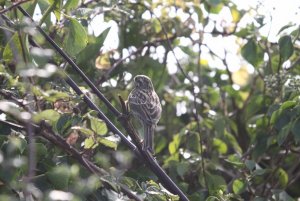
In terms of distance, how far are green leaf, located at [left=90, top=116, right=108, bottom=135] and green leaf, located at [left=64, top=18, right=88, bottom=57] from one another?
1.42ft

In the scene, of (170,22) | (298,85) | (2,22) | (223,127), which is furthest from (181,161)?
(2,22)

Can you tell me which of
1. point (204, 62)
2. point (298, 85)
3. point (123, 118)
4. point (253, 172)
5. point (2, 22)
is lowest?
point (204, 62)

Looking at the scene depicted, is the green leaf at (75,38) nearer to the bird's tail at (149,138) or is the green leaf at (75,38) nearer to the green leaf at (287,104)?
the bird's tail at (149,138)

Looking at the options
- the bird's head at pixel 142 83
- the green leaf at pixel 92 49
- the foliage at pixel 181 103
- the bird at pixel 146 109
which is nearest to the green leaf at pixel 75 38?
Result: the foliage at pixel 181 103

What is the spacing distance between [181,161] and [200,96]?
1.16 m

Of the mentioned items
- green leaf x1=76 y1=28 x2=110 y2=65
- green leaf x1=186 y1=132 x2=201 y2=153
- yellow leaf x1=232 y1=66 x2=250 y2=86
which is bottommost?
yellow leaf x1=232 y1=66 x2=250 y2=86

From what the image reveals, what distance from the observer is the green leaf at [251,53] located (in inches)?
199

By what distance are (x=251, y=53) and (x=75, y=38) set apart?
1.99m

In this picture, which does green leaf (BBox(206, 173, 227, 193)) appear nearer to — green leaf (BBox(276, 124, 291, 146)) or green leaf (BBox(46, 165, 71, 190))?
green leaf (BBox(276, 124, 291, 146))

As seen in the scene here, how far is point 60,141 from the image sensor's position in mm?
3297

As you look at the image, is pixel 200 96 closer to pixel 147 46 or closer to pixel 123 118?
pixel 147 46

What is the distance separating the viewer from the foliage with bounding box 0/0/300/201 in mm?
3363

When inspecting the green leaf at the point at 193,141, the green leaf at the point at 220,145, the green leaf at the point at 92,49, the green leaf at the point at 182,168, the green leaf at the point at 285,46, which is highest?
the green leaf at the point at 92,49

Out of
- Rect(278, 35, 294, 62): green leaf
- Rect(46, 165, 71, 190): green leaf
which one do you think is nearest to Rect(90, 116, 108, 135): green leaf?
Rect(46, 165, 71, 190): green leaf
